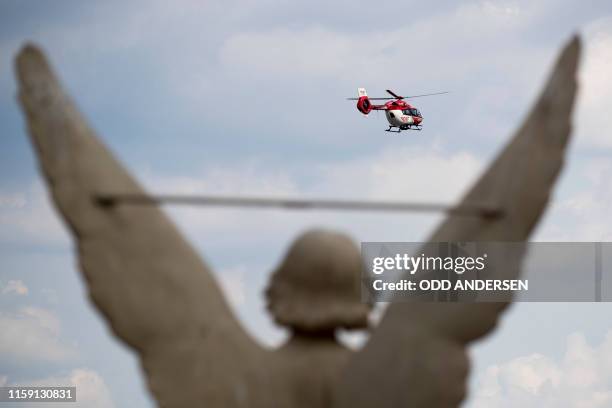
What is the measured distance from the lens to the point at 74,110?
20.2 feet

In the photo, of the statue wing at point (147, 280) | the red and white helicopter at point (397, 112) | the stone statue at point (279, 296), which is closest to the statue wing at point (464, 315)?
the stone statue at point (279, 296)

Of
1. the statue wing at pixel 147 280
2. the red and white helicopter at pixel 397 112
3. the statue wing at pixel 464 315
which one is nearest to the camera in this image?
the statue wing at pixel 464 315

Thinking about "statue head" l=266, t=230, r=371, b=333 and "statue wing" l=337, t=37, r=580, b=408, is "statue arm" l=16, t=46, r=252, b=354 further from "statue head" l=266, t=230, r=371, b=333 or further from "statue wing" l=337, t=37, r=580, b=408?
"statue wing" l=337, t=37, r=580, b=408

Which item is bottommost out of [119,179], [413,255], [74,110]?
[413,255]

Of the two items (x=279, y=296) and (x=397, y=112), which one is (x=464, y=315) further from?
(x=397, y=112)

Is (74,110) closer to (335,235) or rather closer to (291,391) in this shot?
(335,235)

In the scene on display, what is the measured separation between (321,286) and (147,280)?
1.12 m

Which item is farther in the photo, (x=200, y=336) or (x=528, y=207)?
(x=200, y=336)

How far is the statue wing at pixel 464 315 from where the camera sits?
538cm

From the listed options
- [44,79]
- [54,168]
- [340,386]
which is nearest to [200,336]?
[340,386]

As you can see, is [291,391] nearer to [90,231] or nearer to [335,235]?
[335,235]

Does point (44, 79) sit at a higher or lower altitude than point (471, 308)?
higher

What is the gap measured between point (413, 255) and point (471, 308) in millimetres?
713

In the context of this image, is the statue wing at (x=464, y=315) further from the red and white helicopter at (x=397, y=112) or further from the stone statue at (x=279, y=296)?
the red and white helicopter at (x=397, y=112)
